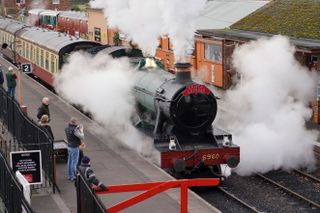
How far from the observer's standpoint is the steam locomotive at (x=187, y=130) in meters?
11.7

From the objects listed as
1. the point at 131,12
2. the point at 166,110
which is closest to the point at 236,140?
the point at 166,110

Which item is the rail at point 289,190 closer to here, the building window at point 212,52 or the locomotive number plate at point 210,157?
the locomotive number plate at point 210,157

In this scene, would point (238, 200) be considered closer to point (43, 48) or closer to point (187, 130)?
point (187, 130)

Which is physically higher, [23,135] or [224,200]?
[23,135]

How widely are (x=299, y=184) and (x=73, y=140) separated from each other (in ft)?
15.9

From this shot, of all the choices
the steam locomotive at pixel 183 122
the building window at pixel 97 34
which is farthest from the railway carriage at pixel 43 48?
the steam locomotive at pixel 183 122

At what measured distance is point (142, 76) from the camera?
13.9 meters

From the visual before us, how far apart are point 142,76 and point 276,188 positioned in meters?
3.87

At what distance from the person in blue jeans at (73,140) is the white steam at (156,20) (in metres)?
3.16

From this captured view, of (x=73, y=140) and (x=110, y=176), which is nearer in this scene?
(x=73, y=140)

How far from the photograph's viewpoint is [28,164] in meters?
9.89

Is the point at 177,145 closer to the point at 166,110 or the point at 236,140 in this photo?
the point at 166,110

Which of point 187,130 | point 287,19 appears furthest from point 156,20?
point 187,130

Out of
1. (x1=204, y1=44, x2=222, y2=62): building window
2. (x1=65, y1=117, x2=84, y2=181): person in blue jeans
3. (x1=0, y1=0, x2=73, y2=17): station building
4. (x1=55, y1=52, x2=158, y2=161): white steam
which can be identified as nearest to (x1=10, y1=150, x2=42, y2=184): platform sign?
(x1=65, y1=117, x2=84, y2=181): person in blue jeans
